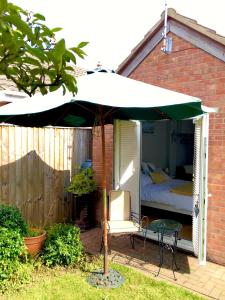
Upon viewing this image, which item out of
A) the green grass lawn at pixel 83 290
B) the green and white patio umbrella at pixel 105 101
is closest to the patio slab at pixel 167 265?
the green grass lawn at pixel 83 290

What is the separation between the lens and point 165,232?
4.90 m

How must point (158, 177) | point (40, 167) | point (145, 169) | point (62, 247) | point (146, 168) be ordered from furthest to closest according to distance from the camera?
point (146, 168)
point (145, 169)
point (158, 177)
point (40, 167)
point (62, 247)

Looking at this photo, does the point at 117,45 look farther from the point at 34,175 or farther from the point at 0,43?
the point at 0,43

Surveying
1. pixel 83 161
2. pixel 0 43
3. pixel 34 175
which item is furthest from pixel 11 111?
pixel 83 161

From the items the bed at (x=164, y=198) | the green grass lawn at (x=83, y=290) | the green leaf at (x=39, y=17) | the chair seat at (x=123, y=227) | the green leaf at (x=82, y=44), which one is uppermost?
the green leaf at (x=39, y=17)

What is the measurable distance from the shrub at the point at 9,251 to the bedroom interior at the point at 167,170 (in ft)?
11.9

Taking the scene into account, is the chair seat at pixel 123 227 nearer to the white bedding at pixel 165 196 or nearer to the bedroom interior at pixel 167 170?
the bedroom interior at pixel 167 170

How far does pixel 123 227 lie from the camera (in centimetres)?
529

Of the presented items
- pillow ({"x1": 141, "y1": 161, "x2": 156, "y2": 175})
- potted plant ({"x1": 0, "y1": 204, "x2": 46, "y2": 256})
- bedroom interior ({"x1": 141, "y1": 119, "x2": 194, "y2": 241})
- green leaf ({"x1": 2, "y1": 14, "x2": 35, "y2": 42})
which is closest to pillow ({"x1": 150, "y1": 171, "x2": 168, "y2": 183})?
bedroom interior ({"x1": 141, "y1": 119, "x2": 194, "y2": 241})

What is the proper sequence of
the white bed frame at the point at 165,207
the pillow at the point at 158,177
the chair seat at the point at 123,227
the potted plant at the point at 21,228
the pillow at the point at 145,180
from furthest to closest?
the pillow at the point at 158,177, the pillow at the point at 145,180, the white bed frame at the point at 165,207, the chair seat at the point at 123,227, the potted plant at the point at 21,228

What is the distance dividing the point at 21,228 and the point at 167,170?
21.3 ft

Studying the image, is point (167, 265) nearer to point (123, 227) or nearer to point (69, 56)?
point (123, 227)

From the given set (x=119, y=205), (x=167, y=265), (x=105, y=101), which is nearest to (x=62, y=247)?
(x=119, y=205)

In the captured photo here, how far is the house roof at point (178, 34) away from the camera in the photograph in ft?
16.3
